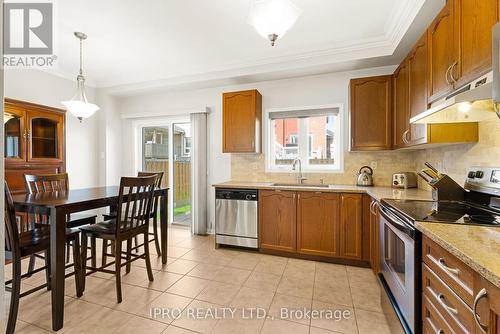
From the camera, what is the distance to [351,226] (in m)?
2.69

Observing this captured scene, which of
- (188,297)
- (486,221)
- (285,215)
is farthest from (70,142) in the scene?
(486,221)

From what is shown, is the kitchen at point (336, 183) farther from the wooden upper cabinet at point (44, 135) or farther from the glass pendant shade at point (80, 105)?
the glass pendant shade at point (80, 105)

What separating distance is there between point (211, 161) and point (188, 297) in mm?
2272

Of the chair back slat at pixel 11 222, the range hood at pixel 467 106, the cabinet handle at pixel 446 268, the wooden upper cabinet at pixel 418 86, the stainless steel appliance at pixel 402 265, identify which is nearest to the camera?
the cabinet handle at pixel 446 268

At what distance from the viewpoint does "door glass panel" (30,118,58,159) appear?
10.6 ft

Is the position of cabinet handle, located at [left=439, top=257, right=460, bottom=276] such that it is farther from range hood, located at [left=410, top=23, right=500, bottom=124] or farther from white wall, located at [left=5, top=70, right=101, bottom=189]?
white wall, located at [left=5, top=70, right=101, bottom=189]

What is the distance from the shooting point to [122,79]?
407 centimetres

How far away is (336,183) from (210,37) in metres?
2.49

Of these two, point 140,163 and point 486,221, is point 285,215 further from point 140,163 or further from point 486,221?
point 140,163

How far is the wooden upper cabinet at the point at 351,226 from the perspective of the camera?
8.75 feet

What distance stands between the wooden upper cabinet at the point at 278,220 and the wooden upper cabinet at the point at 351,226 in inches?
21.8

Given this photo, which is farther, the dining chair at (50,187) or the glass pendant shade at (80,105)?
the glass pendant shade at (80,105)

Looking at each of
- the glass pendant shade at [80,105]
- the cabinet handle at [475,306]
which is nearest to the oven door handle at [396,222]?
the cabinet handle at [475,306]

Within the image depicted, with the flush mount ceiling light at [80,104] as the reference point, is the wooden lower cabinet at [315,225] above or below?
below
